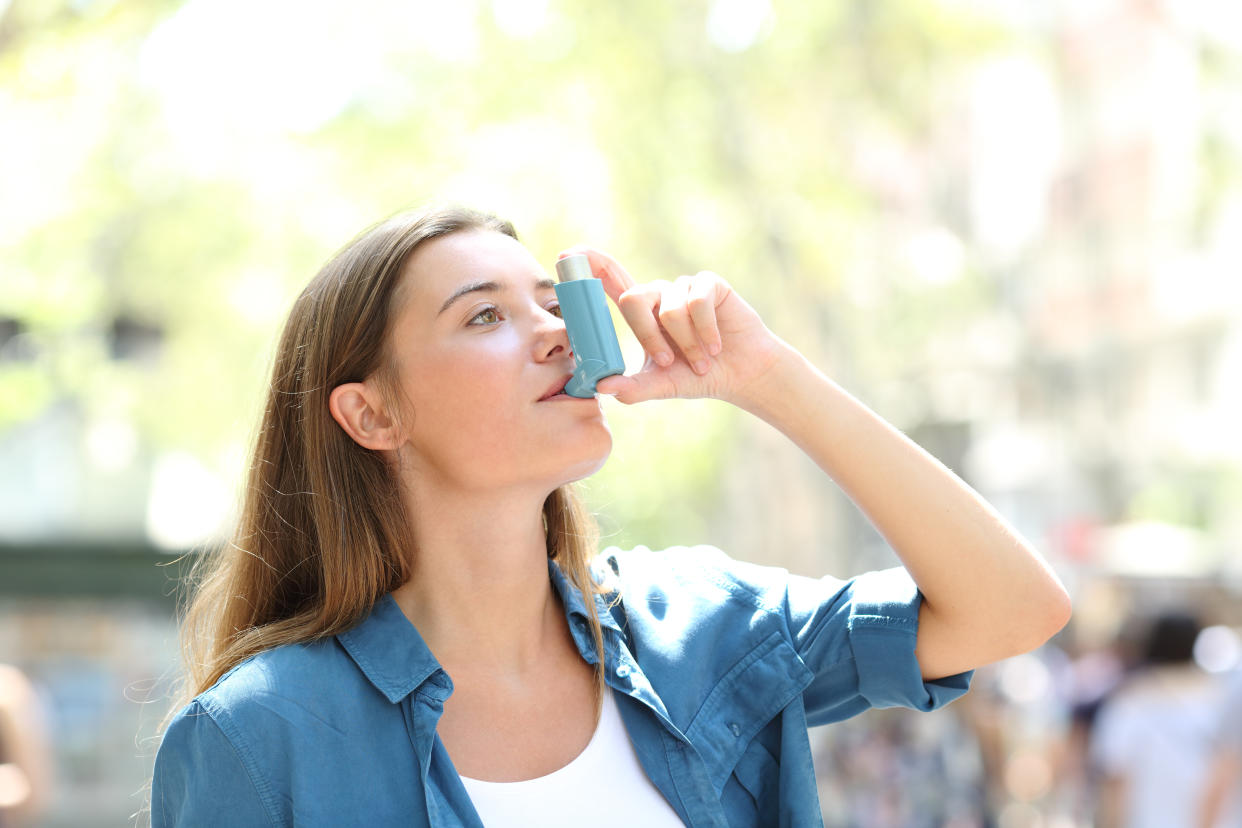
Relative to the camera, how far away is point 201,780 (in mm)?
1599

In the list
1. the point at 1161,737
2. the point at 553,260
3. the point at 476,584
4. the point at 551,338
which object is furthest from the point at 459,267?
the point at 553,260

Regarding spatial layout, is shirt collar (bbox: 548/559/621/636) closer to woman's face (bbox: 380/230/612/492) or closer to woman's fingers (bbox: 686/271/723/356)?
woman's face (bbox: 380/230/612/492)

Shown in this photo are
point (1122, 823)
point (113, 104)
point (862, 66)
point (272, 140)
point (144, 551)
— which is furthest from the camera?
point (862, 66)

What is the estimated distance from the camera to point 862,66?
9.99 metres

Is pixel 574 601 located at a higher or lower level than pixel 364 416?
lower

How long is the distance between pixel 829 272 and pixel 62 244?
5604mm

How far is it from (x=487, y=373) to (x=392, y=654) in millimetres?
437

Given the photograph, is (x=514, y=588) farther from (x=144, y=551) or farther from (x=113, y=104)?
(x=113, y=104)

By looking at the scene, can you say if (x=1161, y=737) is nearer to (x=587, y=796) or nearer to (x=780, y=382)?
(x=780, y=382)

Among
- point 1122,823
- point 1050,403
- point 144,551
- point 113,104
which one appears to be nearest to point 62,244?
point 113,104

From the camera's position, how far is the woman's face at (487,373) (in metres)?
1.84

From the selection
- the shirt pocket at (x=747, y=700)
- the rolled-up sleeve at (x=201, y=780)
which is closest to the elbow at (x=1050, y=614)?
the shirt pocket at (x=747, y=700)

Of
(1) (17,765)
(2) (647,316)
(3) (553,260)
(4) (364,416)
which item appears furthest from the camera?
(3) (553,260)

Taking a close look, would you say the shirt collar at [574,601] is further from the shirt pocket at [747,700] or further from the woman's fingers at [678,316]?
the woman's fingers at [678,316]
